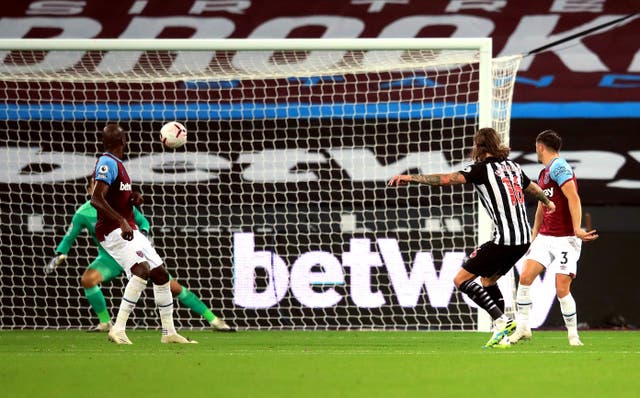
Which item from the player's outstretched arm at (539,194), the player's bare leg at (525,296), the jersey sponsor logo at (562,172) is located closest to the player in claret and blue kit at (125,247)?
the player's bare leg at (525,296)

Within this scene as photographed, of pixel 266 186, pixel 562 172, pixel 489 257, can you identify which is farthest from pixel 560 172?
pixel 266 186

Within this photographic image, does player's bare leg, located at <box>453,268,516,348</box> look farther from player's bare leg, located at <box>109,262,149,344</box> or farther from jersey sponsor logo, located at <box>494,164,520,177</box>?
player's bare leg, located at <box>109,262,149,344</box>

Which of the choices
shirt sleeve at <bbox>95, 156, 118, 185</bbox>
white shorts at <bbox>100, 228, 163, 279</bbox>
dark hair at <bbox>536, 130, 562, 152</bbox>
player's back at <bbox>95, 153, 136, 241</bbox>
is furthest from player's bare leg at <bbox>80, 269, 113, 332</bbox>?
dark hair at <bbox>536, 130, 562, 152</bbox>

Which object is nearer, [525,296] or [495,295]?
[495,295]

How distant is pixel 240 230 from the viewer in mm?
11734

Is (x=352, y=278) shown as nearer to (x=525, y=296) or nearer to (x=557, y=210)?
(x=525, y=296)

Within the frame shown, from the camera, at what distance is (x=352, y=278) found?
459 inches

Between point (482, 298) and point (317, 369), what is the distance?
6.69 feet

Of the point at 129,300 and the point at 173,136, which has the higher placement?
the point at 173,136

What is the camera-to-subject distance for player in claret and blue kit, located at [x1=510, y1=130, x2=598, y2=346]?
8320 mm

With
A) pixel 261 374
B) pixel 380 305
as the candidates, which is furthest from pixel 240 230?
pixel 261 374

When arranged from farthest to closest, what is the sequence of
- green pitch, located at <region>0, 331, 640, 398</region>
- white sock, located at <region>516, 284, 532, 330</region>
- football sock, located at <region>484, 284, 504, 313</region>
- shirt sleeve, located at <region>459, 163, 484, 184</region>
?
1. white sock, located at <region>516, 284, 532, 330</region>
2. football sock, located at <region>484, 284, 504, 313</region>
3. shirt sleeve, located at <region>459, 163, 484, 184</region>
4. green pitch, located at <region>0, 331, 640, 398</region>

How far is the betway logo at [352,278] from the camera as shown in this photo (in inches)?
457

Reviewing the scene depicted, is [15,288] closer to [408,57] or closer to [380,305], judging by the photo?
[380,305]
